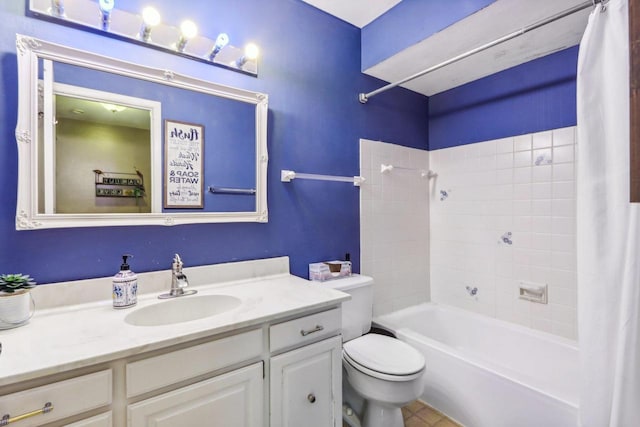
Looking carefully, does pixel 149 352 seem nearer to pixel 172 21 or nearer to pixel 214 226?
pixel 214 226

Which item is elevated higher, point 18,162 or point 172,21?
point 172,21

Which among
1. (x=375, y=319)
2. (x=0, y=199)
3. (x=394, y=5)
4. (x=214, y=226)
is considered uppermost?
(x=394, y=5)

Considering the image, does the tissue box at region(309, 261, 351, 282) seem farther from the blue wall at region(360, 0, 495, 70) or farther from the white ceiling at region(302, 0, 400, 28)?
the white ceiling at region(302, 0, 400, 28)

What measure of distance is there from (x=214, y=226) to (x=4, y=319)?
0.78 m

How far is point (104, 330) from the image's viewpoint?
939 mm

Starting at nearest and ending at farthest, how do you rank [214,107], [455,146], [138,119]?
[138,119] → [214,107] → [455,146]

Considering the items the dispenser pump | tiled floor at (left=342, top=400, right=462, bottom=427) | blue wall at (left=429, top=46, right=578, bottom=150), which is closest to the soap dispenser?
the dispenser pump

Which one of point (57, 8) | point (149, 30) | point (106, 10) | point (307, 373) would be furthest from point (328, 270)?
point (57, 8)

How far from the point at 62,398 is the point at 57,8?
1.37 m

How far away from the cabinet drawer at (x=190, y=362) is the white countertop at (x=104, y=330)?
0.05 m

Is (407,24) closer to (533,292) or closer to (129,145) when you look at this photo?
(129,145)

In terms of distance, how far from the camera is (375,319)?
2.10 meters

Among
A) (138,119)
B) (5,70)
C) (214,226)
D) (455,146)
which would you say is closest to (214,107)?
(138,119)

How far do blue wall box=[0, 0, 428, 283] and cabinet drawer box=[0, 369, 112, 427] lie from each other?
1.86ft
